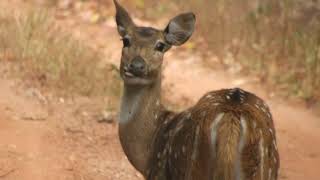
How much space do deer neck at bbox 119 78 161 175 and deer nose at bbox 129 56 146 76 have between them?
7.2 inches

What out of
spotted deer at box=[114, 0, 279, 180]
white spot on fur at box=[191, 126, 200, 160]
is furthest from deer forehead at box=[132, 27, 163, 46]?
white spot on fur at box=[191, 126, 200, 160]

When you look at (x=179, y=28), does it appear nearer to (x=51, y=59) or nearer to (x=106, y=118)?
(x=106, y=118)

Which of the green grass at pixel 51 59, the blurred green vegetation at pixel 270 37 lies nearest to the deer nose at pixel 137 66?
the green grass at pixel 51 59

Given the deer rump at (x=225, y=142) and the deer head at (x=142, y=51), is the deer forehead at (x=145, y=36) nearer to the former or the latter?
the deer head at (x=142, y=51)

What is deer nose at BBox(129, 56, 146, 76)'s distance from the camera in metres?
6.62

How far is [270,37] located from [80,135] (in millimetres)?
4225

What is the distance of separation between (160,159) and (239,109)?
3.33 ft

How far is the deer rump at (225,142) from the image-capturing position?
18.6 ft

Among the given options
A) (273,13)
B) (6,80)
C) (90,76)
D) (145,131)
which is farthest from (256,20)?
(145,131)

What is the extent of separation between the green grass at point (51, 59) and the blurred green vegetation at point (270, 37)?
2.19 meters

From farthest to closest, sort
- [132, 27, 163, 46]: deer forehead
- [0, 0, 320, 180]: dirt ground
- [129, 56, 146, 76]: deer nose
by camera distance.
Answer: [0, 0, 320, 180]: dirt ground
[132, 27, 163, 46]: deer forehead
[129, 56, 146, 76]: deer nose

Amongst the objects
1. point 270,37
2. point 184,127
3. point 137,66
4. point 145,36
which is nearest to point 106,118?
point 145,36

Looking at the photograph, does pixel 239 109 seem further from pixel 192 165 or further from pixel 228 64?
pixel 228 64

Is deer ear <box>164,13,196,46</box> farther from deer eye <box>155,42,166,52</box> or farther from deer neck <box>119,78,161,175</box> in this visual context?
deer neck <box>119,78,161,175</box>
